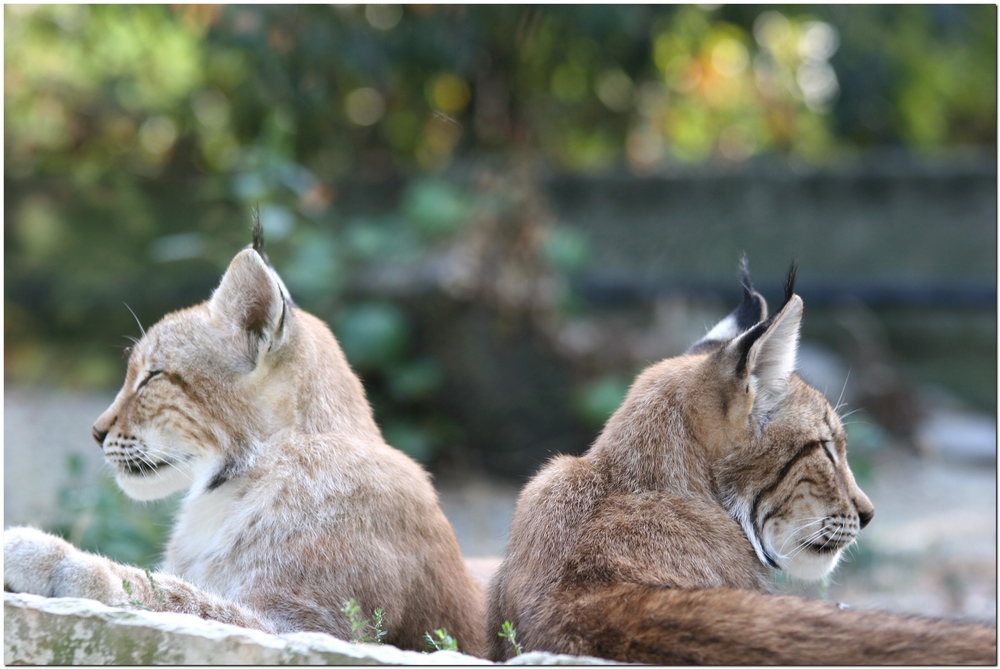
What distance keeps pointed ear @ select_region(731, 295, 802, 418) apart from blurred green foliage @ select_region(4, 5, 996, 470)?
220 inches

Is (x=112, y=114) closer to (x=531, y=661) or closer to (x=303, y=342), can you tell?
(x=303, y=342)

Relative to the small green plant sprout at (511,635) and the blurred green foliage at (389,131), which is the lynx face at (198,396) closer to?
the small green plant sprout at (511,635)

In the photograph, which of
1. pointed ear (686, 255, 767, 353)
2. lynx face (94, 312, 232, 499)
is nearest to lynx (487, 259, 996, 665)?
pointed ear (686, 255, 767, 353)

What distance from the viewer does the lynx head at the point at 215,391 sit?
14.3 feet

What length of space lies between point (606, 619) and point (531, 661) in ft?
0.92

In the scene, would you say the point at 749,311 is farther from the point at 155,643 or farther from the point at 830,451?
the point at 155,643

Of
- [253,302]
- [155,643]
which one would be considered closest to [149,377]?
[253,302]

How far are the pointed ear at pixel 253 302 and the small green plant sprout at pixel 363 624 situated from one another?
118 cm

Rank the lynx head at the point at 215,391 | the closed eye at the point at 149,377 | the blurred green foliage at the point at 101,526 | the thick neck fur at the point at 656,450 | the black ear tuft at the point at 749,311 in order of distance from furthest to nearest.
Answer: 1. the blurred green foliage at the point at 101,526
2. the black ear tuft at the point at 749,311
3. the closed eye at the point at 149,377
4. the lynx head at the point at 215,391
5. the thick neck fur at the point at 656,450

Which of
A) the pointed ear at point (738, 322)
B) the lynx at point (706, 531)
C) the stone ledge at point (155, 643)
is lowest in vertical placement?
the stone ledge at point (155, 643)

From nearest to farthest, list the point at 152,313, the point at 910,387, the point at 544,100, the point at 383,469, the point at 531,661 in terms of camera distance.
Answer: the point at 531,661
the point at 383,469
the point at 910,387
the point at 152,313
the point at 544,100

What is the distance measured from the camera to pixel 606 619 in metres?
3.31

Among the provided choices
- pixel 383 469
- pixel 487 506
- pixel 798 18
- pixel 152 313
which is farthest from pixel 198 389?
pixel 798 18

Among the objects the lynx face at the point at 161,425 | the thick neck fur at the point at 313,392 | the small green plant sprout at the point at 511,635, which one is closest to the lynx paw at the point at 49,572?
the lynx face at the point at 161,425
